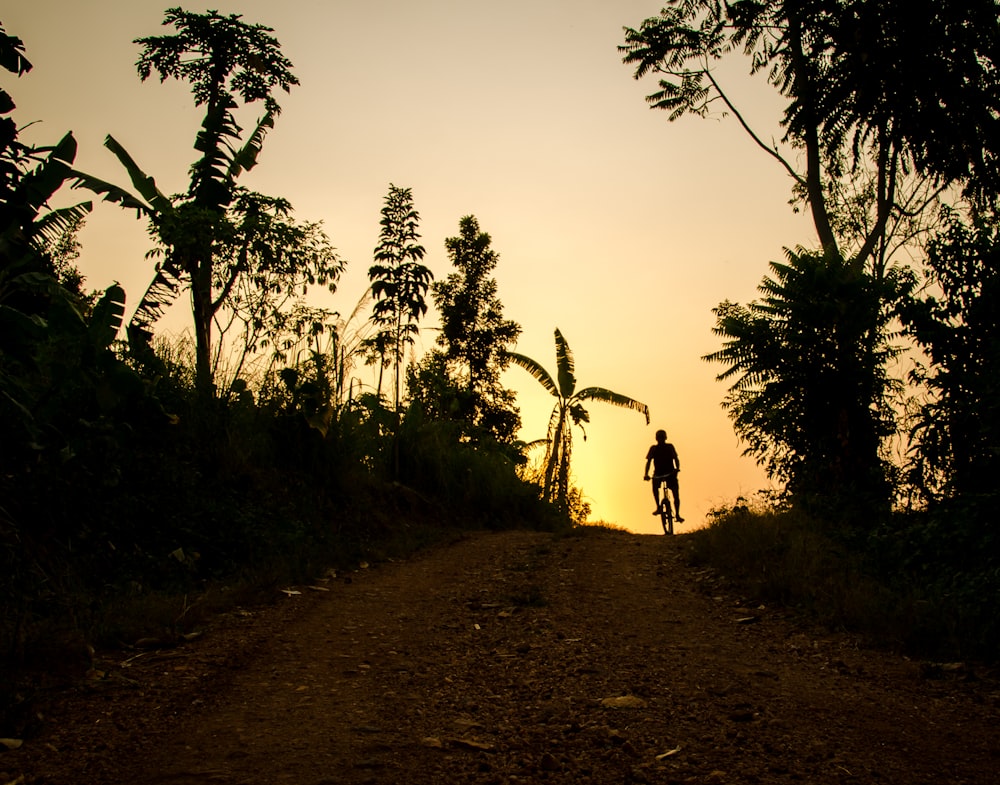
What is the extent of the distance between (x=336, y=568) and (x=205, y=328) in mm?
5495

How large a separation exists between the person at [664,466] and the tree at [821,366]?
1989 mm

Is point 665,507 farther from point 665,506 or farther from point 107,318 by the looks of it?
point 107,318

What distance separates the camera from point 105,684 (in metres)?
5.23

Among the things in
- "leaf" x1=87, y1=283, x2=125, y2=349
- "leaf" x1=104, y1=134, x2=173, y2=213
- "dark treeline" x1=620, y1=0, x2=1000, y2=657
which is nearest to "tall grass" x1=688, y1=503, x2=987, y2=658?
"dark treeline" x1=620, y1=0, x2=1000, y2=657

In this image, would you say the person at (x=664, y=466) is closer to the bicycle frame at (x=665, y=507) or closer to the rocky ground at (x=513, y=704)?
the bicycle frame at (x=665, y=507)

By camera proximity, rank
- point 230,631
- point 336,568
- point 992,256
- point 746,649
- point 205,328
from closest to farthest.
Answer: point 746,649 → point 230,631 → point 336,568 → point 992,256 → point 205,328

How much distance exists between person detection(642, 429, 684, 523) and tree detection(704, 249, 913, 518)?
199cm

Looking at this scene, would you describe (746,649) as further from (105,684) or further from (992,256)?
(992,256)

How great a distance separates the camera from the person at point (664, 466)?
1608 centimetres

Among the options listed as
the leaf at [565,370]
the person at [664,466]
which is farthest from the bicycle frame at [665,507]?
the leaf at [565,370]

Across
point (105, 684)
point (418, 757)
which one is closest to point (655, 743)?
point (418, 757)

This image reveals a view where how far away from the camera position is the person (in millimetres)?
16078

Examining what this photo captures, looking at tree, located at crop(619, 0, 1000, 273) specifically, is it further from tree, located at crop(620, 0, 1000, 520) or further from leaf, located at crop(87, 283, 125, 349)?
leaf, located at crop(87, 283, 125, 349)

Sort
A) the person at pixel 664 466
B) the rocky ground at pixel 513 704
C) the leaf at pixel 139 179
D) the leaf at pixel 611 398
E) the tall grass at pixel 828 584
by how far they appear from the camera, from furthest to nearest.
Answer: the leaf at pixel 611 398
the person at pixel 664 466
the leaf at pixel 139 179
the tall grass at pixel 828 584
the rocky ground at pixel 513 704
